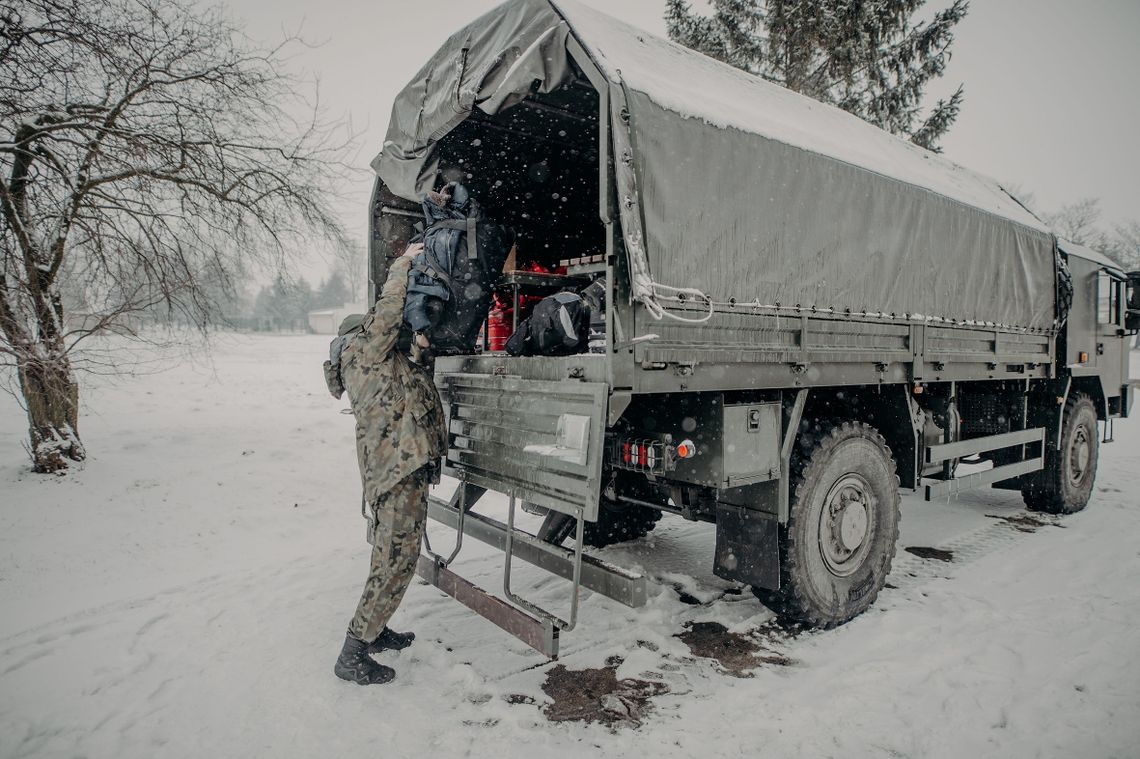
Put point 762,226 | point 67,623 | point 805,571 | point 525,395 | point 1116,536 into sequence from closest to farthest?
point 525,395 → point 762,226 → point 805,571 → point 67,623 → point 1116,536

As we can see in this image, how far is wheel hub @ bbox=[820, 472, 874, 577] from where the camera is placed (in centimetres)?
396

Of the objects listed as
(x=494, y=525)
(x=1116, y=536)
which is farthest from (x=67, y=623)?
(x=1116, y=536)

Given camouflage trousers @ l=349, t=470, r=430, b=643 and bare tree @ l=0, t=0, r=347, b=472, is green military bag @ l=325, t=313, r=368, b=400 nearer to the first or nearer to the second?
camouflage trousers @ l=349, t=470, r=430, b=643

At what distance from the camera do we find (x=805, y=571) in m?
3.78

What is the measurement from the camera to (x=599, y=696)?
3207mm

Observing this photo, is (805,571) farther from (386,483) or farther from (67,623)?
(67,623)

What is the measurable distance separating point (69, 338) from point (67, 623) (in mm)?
4801

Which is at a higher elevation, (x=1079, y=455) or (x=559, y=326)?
(x=559, y=326)

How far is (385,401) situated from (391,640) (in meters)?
1.31

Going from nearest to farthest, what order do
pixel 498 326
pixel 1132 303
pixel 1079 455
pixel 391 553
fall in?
pixel 391 553 < pixel 498 326 < pixel 1079 455 < pixel 1132 303

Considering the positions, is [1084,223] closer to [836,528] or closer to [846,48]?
[846,48]

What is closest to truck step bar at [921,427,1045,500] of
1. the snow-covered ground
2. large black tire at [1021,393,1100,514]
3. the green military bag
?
large black tire at [1021,393,1100,514]

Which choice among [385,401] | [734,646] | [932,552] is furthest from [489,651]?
[932,552]

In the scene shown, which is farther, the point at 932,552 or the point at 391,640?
the point at 932,552
